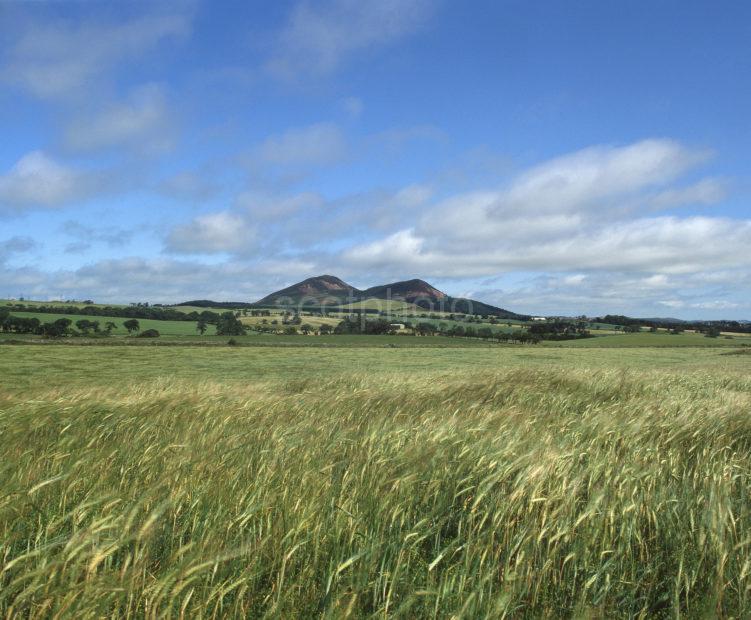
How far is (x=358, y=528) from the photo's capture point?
3.17 meters

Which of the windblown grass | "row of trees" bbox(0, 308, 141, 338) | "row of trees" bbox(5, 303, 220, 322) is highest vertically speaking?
"row of trees" bbox(5, 303, 220, 322)

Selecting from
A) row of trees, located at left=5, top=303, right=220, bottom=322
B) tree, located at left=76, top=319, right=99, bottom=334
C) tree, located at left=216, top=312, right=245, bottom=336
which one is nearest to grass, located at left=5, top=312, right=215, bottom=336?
tree, located at left=216, top=312, right=245, bottom=336

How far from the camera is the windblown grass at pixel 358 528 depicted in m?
2.44

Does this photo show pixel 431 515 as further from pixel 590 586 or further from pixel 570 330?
pixel 570 330

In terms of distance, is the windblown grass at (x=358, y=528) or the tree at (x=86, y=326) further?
the tree at (x=86, y=326)

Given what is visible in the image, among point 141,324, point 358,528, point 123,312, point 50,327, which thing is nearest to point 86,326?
point 50,327

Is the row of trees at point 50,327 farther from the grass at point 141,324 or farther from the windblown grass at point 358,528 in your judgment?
the windblown grass at point 358,528

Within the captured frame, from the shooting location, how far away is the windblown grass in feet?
8.00

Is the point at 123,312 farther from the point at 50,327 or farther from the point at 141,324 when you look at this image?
the point at 50,327

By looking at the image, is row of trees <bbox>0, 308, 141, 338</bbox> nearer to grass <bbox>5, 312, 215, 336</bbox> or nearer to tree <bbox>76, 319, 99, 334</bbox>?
tree <bbox>76, 319, 99, 334</bbox>

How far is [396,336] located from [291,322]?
2160 centimetres

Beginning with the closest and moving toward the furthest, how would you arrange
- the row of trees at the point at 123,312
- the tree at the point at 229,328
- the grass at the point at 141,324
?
the grass at the point at 141,324 < the tree at the point at 229,328 < the row of trees at the point at 123,312

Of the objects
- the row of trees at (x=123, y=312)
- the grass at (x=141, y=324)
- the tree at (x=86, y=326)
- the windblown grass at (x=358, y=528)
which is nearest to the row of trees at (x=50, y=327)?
the tree at (x=86, y=326)

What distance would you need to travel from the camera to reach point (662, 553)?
3164 mm
